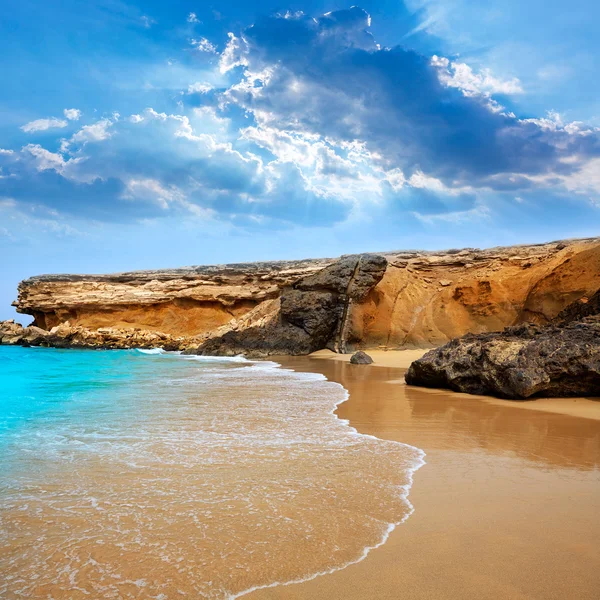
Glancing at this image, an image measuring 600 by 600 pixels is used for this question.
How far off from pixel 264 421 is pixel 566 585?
3.71 m

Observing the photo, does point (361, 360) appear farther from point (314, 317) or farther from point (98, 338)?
point (98, 338)

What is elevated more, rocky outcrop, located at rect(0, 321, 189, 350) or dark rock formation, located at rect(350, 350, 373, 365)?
dark rock formation, located at rect(350, 350, 373, 365)

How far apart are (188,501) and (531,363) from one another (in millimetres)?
5303

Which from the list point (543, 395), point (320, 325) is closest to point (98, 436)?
point (543, 395)

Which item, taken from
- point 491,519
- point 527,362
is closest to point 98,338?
point 527,362

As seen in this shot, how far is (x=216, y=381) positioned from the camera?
9.65 m

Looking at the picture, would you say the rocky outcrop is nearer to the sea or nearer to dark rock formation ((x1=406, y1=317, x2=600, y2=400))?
dark rock formation ((x1=406, y1=317, x2=600, y2=400))

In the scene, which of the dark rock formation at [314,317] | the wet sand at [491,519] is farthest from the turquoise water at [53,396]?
the dark rock formation at [314,317]

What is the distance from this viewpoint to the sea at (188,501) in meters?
2.10

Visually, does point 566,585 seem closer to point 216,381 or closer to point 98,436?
point 98,436

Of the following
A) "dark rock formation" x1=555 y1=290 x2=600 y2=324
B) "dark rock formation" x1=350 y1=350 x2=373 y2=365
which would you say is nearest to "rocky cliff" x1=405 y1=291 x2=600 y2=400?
"dark rock formation" x1=555 y1=290 x2=600 y2=324

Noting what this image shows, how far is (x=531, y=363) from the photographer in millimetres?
6598

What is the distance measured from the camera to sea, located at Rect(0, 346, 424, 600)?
6.90 feet

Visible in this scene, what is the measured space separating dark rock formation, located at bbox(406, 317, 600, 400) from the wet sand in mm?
1160
